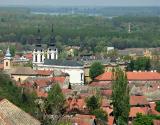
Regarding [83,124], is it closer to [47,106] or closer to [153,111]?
[47,106]

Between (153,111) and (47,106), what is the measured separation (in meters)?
13.4

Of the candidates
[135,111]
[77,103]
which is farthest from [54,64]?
[135,111]

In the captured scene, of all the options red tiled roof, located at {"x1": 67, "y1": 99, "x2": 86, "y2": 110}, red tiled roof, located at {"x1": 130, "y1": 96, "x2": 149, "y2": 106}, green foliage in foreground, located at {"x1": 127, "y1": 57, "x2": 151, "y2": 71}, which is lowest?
green foliage in foreground, located at {"x1": 127, "y1": 57, "x2": 151, "y2": 71}

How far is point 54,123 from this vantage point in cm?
1931

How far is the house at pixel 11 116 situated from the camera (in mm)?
14617

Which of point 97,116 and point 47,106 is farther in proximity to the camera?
point 97,116

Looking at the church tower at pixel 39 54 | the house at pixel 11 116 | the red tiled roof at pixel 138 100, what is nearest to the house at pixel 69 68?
the church tower at pixel 39 54

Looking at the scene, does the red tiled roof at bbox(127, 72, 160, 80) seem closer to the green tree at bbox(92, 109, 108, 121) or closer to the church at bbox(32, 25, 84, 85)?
the church at bbox(32, 25, 84, 85)

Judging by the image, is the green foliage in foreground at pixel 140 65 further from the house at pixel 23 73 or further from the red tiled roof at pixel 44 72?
the house at pixel 23 73

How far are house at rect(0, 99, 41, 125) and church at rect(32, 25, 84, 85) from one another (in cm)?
4189

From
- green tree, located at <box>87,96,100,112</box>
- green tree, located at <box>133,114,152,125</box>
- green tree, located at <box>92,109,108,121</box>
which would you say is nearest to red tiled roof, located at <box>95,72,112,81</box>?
green tree, located at <box>87,96,100,112</box>

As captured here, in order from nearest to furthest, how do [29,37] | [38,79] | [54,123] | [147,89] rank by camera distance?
[54,123] < [147,89] < [38,79] < [29,37]

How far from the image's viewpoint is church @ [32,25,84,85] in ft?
196

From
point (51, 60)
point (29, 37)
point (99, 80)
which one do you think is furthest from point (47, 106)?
point (29, 37)
